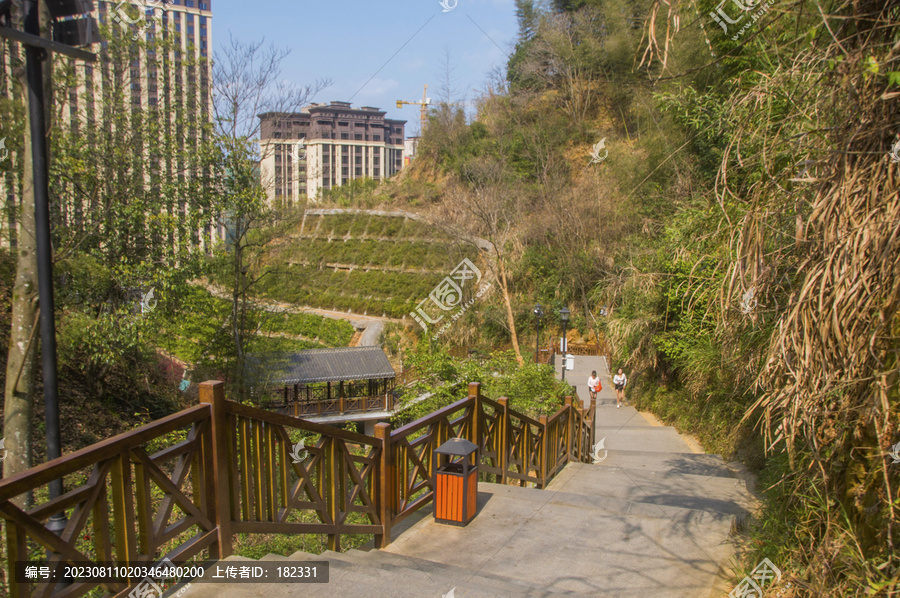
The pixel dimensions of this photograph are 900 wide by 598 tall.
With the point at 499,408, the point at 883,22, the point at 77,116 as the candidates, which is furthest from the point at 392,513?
the point at 77,116

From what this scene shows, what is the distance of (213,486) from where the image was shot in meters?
3.32

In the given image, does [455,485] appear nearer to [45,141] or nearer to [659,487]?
[45,141]

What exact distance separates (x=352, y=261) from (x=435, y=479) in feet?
117

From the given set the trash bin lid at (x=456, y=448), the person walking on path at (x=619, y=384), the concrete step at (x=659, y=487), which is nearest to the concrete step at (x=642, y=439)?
the person walking on path at (x=619, y=384)

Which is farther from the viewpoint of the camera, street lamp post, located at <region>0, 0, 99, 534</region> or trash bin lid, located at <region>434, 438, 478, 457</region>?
trash bin lid, located at <region>434, 438, 478, 457</region>

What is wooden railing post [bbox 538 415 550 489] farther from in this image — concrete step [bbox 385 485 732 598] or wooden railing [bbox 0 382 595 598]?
wooden railing [bbox 0 382 595 598]

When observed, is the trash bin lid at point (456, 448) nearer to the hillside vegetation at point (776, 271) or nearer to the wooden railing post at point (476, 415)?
the wooden railing post at point (476, 415)

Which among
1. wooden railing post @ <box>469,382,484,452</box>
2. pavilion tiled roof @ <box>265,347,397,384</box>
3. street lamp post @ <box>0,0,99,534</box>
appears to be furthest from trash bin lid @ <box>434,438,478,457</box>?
pavilion tiled roof @ <box>265,347,397,384</box>

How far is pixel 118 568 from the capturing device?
276 centimetres

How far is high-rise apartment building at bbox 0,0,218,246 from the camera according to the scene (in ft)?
35.3

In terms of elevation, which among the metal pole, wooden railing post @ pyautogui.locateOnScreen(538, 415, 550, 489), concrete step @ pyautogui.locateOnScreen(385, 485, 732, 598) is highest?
the metal pole

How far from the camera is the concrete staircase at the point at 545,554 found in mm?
3432

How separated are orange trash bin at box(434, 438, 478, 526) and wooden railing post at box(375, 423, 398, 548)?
0.50 meters

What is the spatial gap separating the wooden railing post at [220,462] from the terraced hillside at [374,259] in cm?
2832
